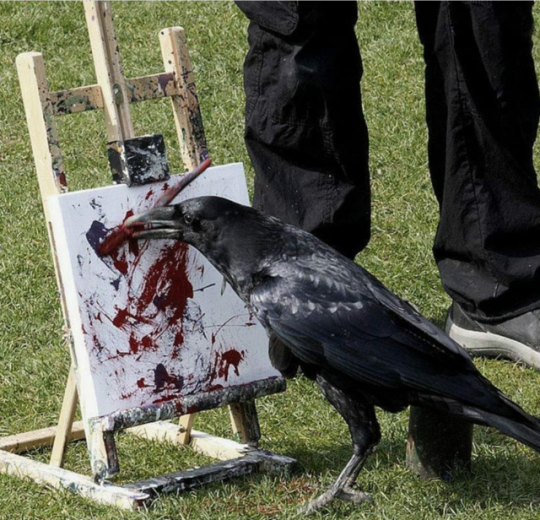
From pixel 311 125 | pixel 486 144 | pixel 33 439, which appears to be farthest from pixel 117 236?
pixel 486 144

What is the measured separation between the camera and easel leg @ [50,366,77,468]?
3740 millimetres

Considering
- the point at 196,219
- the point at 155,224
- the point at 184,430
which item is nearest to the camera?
the point at 196,219

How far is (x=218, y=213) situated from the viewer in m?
3.44

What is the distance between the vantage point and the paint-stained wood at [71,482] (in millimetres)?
3473

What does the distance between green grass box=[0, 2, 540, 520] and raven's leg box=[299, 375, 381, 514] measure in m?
0.04

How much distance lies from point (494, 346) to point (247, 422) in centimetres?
127

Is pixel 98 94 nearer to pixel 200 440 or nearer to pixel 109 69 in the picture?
pixel 109 69

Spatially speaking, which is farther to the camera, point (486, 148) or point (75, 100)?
point (486, 148)

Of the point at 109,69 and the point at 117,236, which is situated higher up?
the point at 109,69

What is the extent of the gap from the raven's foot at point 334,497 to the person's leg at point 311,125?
1.22 m

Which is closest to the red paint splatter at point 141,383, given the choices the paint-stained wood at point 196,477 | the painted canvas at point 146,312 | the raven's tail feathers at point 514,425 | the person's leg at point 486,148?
the painted canvas at point 146,312

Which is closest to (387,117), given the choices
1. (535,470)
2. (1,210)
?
(1,210)

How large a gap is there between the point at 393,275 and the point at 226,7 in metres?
3.74

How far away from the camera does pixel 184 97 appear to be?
3.86 metres
